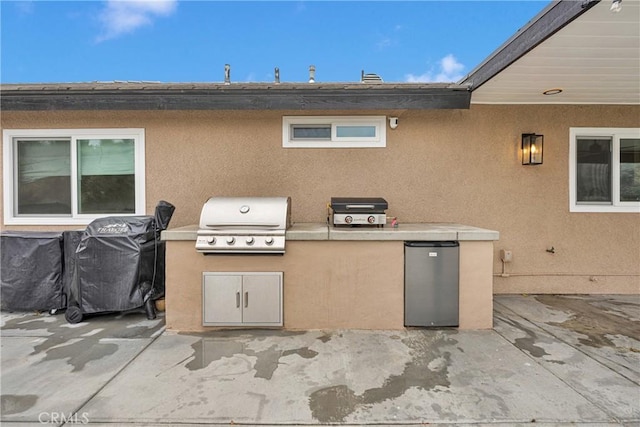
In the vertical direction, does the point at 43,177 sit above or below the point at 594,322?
above

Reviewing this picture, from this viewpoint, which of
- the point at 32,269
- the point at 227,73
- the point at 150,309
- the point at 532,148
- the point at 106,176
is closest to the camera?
the point at 150,309

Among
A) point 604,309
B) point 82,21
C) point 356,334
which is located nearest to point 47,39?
point 82,21

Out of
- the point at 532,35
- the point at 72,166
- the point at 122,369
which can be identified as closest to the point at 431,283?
the point at 532,35

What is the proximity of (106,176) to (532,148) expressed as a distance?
6.85 m

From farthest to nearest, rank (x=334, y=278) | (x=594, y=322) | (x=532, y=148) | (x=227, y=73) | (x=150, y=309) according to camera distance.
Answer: (x=227, y=73) → (x=532, y=148) → (x=150, y=309) → (x=594, y=322) → (x=334, y=278)

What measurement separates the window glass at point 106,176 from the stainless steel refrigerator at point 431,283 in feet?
14.4

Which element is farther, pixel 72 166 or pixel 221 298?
pixel 72 166

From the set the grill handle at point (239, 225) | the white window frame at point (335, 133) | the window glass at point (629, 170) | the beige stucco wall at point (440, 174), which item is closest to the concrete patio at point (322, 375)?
the grill handle at point (239, 225)

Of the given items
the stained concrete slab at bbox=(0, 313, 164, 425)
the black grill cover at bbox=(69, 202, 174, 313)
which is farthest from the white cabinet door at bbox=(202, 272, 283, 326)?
the black grill cover at bbox=(69, 202, 174, 313)

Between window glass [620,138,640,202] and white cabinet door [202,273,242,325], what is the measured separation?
20.5 feet

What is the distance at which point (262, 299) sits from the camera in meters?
3.54

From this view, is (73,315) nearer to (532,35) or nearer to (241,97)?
(241,97)

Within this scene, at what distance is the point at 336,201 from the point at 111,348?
9.90ft

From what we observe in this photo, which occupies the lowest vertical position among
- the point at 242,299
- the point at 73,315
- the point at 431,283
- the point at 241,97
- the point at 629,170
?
the point at 73,315
